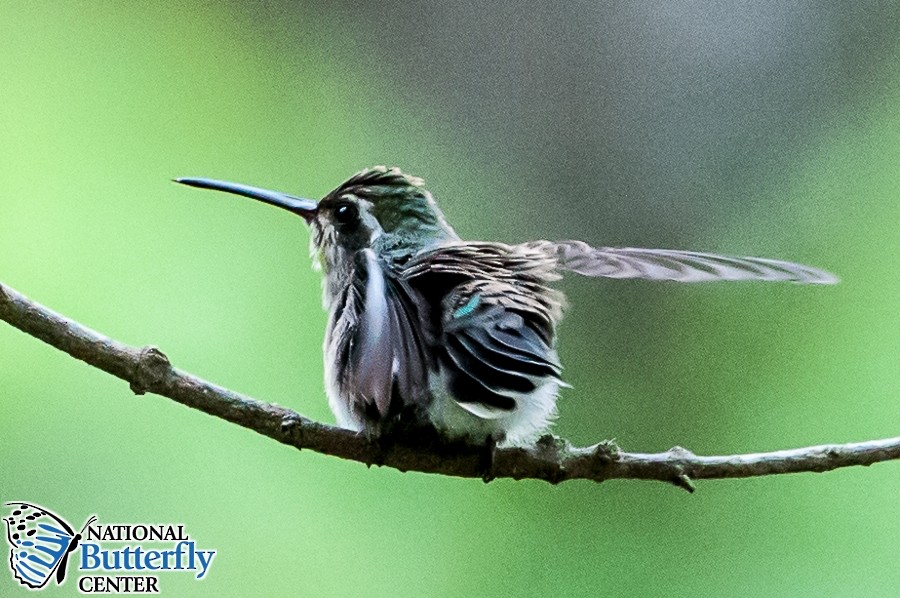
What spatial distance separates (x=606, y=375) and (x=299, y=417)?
74cm

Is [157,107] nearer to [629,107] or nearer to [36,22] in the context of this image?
[36,22]

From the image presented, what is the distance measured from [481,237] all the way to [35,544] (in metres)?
0.77

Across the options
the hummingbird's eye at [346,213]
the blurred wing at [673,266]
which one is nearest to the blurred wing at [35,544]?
the hummingbird's eye at [346,213]

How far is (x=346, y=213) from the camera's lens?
1.27 m

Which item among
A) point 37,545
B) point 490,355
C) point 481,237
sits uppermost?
point 481,237

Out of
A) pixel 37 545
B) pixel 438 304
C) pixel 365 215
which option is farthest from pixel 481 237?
pixel 37 545

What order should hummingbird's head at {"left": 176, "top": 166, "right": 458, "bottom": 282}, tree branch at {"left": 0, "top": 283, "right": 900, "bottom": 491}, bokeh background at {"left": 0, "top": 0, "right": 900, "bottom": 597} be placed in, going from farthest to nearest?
bokeh background at {"left": 0, "top": 0, "right": 900, "bottom": 597}, hummingbird's head at {"left": 176, "top": 166, "right": 458, "bottom": 282}, tree branch at {"left": 0, "top": 283, "right": 900, "bottom": 491}

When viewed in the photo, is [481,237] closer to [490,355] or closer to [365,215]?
[365,215]

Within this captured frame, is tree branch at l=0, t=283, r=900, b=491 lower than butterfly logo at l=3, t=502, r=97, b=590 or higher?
higher

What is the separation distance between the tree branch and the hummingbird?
0.03 m

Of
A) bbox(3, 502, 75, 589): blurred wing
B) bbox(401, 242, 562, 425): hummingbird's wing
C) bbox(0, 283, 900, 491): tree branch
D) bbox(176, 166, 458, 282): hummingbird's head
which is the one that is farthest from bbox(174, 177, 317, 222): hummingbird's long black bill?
bbox(3, 502, 75, 589): blurred wing

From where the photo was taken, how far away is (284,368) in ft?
4.85

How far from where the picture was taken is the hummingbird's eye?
1.27 m

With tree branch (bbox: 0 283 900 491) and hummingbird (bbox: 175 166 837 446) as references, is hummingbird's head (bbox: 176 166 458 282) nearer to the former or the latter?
hummingbird (bbox: 175 166 837 446)
